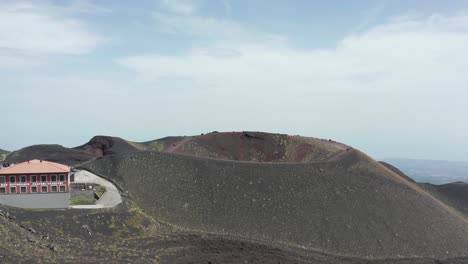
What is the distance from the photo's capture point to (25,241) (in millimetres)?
42781

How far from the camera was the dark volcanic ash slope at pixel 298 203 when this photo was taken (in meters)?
55.3

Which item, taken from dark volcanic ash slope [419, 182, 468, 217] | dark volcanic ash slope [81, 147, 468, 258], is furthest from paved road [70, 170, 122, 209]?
dark volcanic ash slope [419, 182, 468, 217]

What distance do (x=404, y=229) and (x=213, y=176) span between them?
24.9m

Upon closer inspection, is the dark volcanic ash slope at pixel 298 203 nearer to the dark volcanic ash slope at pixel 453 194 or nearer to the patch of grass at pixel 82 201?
the patch of grass at pixel 82 201

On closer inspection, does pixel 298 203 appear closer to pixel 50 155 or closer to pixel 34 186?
pixel 34 186

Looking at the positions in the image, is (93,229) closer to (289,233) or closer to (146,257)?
(146,257)

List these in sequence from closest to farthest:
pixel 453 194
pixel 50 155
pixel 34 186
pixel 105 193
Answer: pixel 34 186 → pixel 105 193 → pixel 453 194 → pixel 50 155

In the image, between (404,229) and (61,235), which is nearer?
(61,235)

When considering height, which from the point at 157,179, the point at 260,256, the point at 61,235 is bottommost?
the point at 260,256

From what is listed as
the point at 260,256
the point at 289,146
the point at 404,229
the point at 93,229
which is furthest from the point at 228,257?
the point at 289,146

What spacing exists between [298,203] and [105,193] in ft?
79.0

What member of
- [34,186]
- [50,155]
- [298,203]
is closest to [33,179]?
[34,186]

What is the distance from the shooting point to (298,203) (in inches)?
2365

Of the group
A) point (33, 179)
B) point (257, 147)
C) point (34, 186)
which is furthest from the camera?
point (257, 147)
